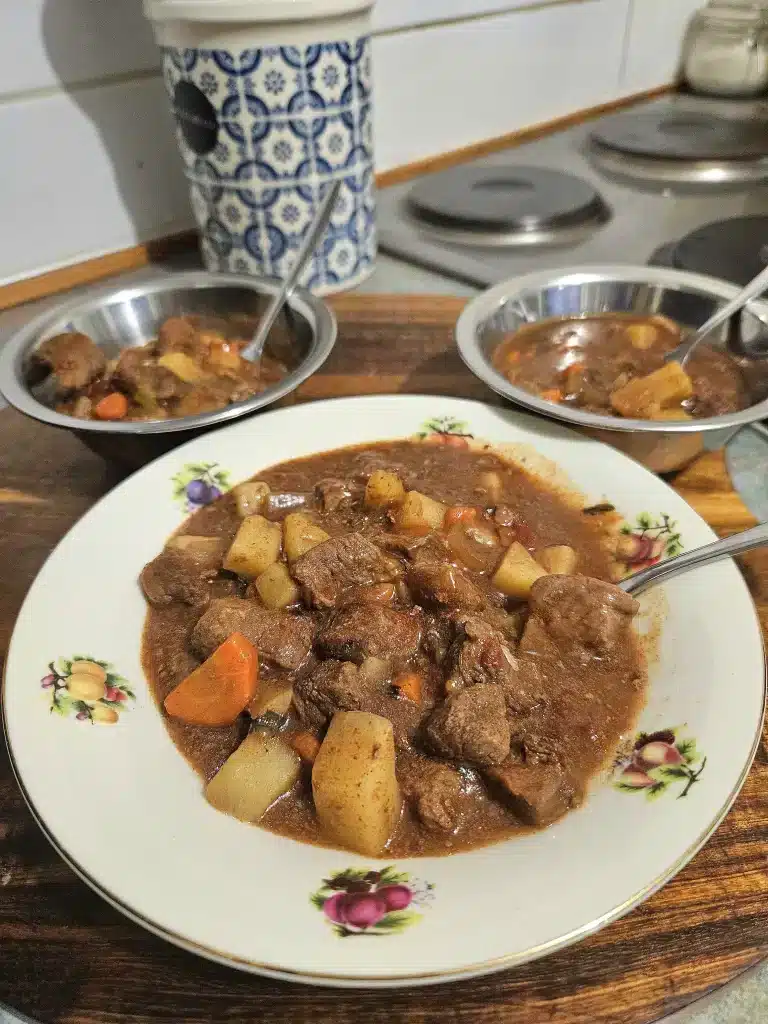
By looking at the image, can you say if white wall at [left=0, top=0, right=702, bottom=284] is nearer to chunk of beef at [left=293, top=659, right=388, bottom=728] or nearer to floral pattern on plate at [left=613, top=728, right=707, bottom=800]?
chunk of beef at [left=293, top=659, right=388, bottom=728]

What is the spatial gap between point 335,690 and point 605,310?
160 cm

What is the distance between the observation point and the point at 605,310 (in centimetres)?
237

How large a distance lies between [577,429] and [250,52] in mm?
1512

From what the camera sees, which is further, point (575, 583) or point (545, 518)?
point (545, 518)

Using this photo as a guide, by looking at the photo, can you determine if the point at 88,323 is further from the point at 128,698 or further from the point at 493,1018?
the point at 493,1018

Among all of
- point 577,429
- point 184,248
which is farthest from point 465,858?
point 184,248

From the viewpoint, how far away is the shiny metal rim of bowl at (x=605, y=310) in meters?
1.74

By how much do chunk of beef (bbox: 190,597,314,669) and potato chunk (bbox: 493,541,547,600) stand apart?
1.38 ft

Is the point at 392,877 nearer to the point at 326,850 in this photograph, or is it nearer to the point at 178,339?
the point at 326,850

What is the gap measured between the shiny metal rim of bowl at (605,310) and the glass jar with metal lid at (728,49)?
333cm

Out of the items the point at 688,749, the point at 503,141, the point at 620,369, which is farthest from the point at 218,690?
the point at 503,141

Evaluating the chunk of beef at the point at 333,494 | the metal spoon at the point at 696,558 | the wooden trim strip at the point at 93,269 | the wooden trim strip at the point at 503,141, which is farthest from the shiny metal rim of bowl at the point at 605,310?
the wooden trim strip at the point at 503,141

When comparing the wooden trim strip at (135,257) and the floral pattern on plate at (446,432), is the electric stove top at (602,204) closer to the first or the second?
the wooden trim strip at (135,257)

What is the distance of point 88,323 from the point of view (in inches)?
92.4
